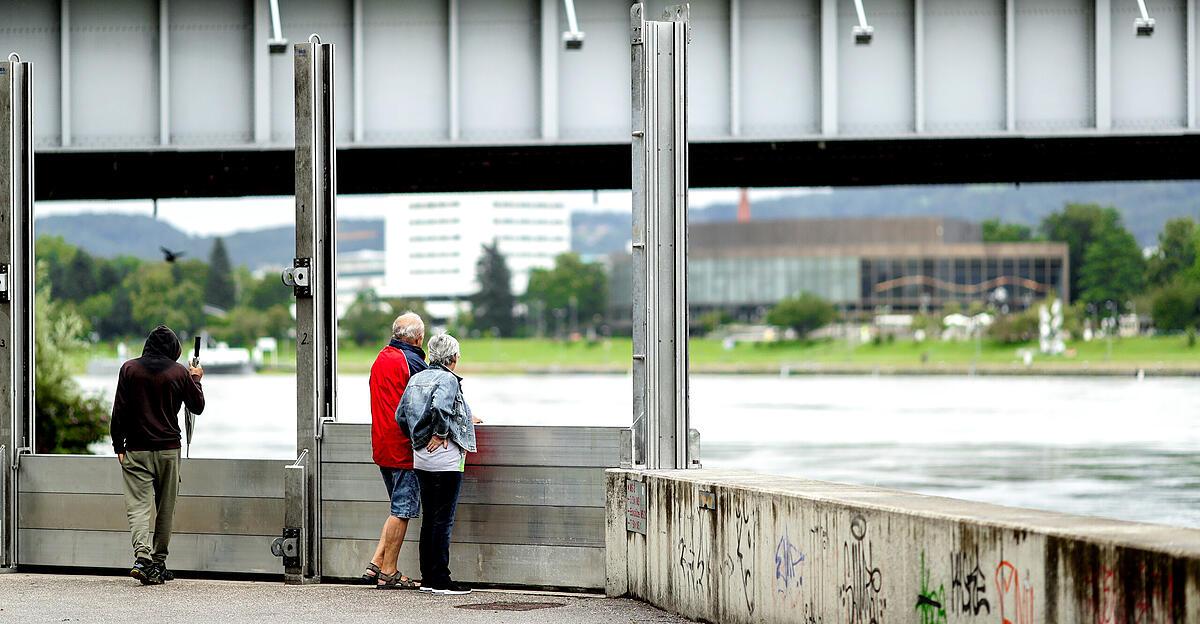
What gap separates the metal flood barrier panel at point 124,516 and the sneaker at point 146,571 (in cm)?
56

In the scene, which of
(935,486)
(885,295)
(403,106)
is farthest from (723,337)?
(403,106)

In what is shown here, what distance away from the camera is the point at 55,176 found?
2383 centimetres

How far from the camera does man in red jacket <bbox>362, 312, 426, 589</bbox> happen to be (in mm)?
10375

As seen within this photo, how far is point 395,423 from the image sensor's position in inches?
409

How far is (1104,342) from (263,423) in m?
110

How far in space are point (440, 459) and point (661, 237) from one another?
202 cm

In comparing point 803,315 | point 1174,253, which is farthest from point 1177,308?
point 803,315

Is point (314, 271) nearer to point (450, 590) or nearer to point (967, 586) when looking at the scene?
point (450, 590)

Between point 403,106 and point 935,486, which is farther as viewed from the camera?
point 935,486

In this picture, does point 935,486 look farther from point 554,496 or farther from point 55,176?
point 554,496

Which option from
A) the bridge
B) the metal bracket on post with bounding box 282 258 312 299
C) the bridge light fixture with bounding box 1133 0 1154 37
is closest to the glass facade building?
the bridge

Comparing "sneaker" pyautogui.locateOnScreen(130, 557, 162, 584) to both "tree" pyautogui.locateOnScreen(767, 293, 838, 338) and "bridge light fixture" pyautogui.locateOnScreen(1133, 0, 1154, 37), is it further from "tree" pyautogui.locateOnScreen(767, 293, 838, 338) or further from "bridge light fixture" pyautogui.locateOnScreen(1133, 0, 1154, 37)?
"tree" pyautogui.locateOnScreen(767, 293, 838, 338)

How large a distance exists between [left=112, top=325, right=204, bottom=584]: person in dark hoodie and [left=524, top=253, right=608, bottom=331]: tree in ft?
598

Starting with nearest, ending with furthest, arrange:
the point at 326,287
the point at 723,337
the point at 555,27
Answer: the point at 326,287 < the point at 555,27 < the point at 723,337
